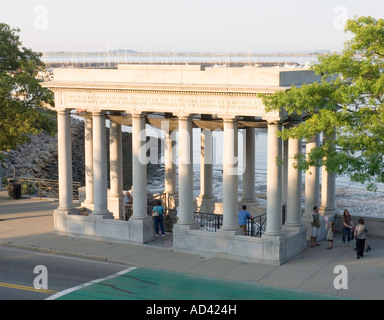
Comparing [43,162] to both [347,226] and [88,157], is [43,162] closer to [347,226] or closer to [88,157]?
[88,157]

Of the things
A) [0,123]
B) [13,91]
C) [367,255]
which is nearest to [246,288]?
[367,255]

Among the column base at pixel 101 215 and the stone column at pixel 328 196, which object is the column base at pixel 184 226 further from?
the stone column at pixel 328 196

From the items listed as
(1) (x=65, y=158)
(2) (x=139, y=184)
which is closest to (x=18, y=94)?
(1) (x=65, y=158)

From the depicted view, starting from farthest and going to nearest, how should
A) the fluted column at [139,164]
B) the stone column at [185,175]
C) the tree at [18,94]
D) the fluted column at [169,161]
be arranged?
the tree at [18,94], the fluted column at [169,161], the fluted column at [139,164], the stone column at [185,175]

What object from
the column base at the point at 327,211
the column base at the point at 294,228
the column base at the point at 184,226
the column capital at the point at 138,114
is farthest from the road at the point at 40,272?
the column base at the point at 327,211

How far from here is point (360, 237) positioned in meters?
21.8

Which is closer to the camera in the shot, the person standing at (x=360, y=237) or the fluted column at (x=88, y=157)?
the person standing at (x=360, y=237)

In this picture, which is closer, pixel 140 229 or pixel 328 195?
pixel 140 229

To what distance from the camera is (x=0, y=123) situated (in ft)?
107

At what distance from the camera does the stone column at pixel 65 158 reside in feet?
86.6

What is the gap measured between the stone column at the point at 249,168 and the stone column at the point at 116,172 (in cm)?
562

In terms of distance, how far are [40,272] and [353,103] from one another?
11.6 m

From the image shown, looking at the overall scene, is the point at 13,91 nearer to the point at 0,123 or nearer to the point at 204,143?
the point at 0,123
